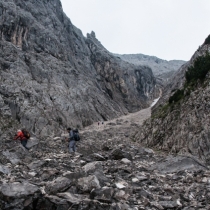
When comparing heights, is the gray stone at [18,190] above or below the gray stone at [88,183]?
above

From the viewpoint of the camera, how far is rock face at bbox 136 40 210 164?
69.2 ft

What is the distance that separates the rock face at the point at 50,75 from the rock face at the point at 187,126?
2333 cm

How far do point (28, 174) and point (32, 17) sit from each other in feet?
277

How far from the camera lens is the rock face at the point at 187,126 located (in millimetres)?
21078

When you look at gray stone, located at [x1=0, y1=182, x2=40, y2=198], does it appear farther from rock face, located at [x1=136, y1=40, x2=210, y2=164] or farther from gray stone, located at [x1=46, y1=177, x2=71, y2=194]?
rock face, located at [x1=136, y1=40, x2=210, y2=164]

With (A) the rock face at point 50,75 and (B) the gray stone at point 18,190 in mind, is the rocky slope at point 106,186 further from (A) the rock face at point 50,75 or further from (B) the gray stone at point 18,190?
(A) the rock face at point 50,75

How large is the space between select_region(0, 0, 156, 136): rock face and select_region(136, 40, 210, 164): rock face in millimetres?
23330

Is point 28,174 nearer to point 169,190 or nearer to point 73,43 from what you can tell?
point 169,190

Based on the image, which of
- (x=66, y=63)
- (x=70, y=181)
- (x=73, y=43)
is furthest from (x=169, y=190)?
(x=73, y=43)

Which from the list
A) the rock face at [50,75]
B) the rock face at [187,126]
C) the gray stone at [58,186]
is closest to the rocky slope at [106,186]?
the gray stone at [58,186]

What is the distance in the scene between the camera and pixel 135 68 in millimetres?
141875

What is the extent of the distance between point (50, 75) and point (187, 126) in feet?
186

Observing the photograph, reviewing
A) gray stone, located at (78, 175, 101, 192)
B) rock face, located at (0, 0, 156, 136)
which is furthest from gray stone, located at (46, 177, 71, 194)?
rock face, located at (0, 0, 156, 136)

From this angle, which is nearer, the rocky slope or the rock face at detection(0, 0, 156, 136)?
the rocky slope
